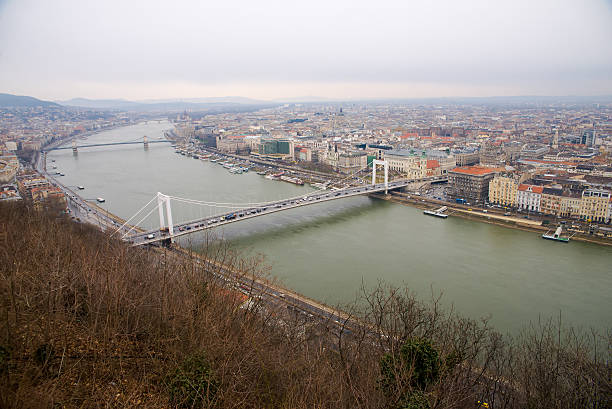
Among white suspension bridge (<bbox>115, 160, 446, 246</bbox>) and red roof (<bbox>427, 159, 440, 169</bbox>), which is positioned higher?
red roof (<bbox>427, 159, 440, 169</bbox>)

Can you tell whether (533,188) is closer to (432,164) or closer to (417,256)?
(417,256)

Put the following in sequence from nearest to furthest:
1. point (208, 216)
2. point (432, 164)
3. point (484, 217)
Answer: point (208, 216)
point (484, 217)
point (432, 164)

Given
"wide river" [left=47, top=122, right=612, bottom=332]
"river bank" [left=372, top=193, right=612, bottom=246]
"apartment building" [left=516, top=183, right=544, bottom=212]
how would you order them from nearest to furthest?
"wide river" [left=47, top=122, right=612, bottom=332] → "river bank" [left=372, top=193, right=612, bottom=246] → "apartment building" [left=516, top=183, right=544, bottom=212]

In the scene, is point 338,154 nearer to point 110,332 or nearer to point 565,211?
point 565,211

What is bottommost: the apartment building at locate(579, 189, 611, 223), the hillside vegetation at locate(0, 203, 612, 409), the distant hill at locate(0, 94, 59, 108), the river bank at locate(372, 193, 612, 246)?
the river bank at locate(372, 193, 612, 246)

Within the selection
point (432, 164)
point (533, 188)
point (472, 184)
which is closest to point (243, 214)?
point (472, 184)

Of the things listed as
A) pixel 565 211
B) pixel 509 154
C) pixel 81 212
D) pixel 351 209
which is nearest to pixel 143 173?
pixel 81 212

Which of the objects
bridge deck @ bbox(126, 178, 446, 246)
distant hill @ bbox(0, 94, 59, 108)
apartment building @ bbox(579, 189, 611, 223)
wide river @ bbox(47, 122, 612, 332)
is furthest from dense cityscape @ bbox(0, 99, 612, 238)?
distant hill @ bbox(0, 94, 59, 108)

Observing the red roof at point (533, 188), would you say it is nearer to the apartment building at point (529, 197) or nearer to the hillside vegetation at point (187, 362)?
the apartment building at point (529, 197)

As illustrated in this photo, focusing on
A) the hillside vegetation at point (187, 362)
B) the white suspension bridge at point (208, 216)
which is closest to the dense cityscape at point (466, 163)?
the white suspension bridge at point (208, 216)

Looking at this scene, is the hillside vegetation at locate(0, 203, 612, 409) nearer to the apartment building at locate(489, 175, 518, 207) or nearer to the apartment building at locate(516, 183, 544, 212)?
the apartment building at locate(516, 183, 544, 212)
